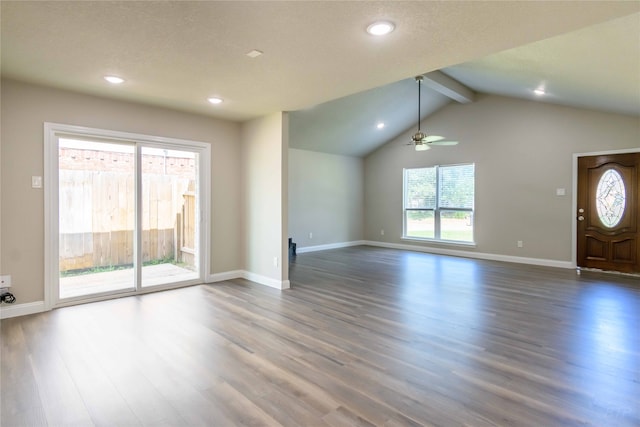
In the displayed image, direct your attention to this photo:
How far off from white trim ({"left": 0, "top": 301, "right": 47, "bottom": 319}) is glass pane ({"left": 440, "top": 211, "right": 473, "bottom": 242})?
766cm

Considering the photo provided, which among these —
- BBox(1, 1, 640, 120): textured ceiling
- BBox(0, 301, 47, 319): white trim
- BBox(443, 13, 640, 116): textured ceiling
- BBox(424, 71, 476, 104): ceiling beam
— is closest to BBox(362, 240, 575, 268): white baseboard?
BBox(443, 13, 640, 116): textured ceiling

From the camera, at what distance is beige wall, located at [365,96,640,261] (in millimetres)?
6227

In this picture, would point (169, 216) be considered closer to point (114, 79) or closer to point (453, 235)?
point (114, 79)

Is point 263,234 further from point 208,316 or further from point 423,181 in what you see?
point 423,181

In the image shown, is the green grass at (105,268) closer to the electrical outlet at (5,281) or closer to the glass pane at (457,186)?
the electrical outlet at (5,281)

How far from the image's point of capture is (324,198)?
29.5 feet

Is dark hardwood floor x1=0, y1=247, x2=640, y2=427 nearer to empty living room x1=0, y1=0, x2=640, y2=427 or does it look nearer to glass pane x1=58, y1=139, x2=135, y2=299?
empty living room x1=0, y1=0, x2=640, y2=427

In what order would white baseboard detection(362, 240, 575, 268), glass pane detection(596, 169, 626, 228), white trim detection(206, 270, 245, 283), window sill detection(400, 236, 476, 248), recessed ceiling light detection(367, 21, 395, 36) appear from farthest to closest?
window sill detection(400, 236, 476, 248) < white baseboard detection(362, 240, 575, 268) < glass pane detection(596, 169, 626, 228) < white trim detection(206, 270, 245, 283) < recessed ceiling light detection(367, 21, 395, 36)

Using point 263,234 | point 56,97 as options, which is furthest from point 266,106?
point 56,97

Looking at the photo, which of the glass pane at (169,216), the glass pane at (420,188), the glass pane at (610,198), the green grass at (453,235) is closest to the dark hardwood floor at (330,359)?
the glass pane at (169,216)

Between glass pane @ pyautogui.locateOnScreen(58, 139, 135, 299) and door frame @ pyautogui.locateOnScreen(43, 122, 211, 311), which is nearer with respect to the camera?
door frame @ pyautogui.locateOnScreen(43, 122, 211, 311)

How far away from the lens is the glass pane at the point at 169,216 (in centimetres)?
473

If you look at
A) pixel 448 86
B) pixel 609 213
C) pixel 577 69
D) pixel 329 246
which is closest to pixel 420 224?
pixel 329 246

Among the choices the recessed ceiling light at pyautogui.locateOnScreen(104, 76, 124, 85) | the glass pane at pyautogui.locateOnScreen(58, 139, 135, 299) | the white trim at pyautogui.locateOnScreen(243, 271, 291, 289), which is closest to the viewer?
the recessed ceiling light at pyautogui.locateOnScreen(104, 76, 124, 85)
